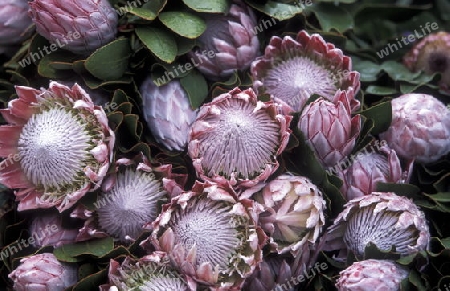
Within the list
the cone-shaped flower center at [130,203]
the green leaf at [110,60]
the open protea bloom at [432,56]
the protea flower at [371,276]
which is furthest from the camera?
the open protea bloom at [432,56]

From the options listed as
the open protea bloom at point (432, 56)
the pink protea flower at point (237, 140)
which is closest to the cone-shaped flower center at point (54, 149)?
the pink protea flower at point (237, 140)

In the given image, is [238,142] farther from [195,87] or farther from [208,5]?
[208,5]

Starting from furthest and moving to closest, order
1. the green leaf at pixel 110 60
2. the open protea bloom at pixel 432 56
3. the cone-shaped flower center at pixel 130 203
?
the open protea bloom at pixel 432 56 < the green leaf at pixel 110 60 < the cone-shaped flower center at pixel 130 203

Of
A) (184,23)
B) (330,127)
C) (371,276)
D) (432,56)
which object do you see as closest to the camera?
(371,276)

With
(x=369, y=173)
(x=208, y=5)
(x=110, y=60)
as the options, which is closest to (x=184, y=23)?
(x=208, y=5)

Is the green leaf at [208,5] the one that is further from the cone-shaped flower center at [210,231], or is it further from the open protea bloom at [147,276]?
the open protea bloom at [147,276]

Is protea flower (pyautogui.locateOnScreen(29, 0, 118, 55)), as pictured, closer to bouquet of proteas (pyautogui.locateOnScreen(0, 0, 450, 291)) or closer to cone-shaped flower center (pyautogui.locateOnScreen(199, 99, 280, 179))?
bouquet of proteas (pyautogui.locateOnScreen(0, 0, 450, 291))

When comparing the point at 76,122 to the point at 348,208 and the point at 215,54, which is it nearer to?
the point at 215,54
